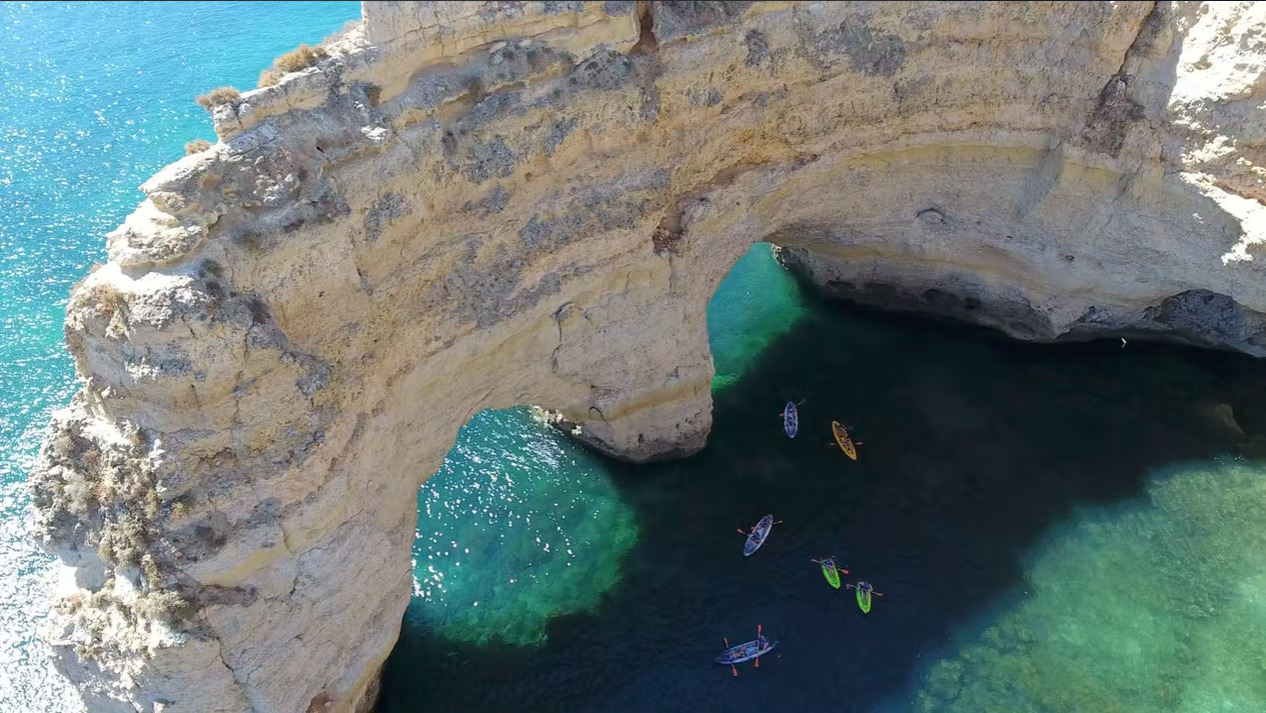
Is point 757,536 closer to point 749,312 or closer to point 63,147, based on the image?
point 749,312

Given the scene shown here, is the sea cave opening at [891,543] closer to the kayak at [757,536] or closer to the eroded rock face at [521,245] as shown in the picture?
the kayak at [757,536]

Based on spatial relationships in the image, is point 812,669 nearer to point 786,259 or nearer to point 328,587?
point 328,587

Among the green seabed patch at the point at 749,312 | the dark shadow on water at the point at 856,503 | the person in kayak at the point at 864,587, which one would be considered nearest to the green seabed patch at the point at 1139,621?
the dark shadow on water at the point at 856,503

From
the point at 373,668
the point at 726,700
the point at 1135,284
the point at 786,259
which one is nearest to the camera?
the point at 373,668

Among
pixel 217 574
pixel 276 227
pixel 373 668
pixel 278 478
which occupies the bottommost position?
pixel 373 668

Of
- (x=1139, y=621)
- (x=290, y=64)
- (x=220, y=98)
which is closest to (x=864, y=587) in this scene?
(x=1139, y=621)

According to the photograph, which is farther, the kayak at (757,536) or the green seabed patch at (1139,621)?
the kayak at (757,536)

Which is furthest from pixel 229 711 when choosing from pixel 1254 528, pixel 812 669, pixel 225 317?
pixel 1254 528
